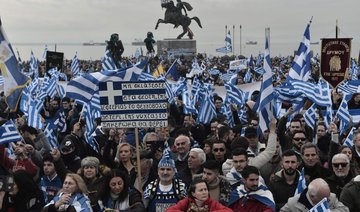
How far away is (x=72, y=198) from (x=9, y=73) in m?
4.12

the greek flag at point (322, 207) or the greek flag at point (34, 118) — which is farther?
the greek flag at point (34, 118)

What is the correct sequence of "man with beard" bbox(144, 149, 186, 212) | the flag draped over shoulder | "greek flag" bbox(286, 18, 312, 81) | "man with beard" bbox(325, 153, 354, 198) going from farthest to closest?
"greek flag" bbox(286, 18, 312, 81) < the flag draped over shoulder < "man with beard" bbox(325, 153, 354, 198) < "man with beard" bbox(144, 149, 186, 212)

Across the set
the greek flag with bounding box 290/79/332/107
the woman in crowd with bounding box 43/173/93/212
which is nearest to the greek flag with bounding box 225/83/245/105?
the greek flag with bounding box 290/79/332/107

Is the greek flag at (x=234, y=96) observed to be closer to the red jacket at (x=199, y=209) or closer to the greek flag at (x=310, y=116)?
the greek flag at (x=310, y=116)

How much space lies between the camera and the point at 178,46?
41188mm

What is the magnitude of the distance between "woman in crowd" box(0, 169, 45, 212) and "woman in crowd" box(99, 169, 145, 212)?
0.88 meters

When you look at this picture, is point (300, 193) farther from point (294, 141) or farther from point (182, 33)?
point (182, 33)

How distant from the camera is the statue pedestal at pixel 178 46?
40656 mm

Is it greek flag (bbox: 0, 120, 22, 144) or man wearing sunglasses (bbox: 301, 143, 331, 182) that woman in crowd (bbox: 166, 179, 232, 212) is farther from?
greek flag (bbox: 0, 120, 22, 144)

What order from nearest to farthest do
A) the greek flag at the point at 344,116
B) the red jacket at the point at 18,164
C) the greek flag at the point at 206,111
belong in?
the red jacket at the point at 18,164
the greek flag at the point at 344,116
the greek flag at the point at 206,111

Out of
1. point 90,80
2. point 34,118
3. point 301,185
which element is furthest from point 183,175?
point 34,118

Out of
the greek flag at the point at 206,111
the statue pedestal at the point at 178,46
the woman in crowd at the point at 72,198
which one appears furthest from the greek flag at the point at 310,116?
the statue pedestal at the point at 178,46

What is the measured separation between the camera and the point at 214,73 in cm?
2456

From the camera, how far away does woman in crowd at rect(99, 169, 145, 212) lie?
6.30m
